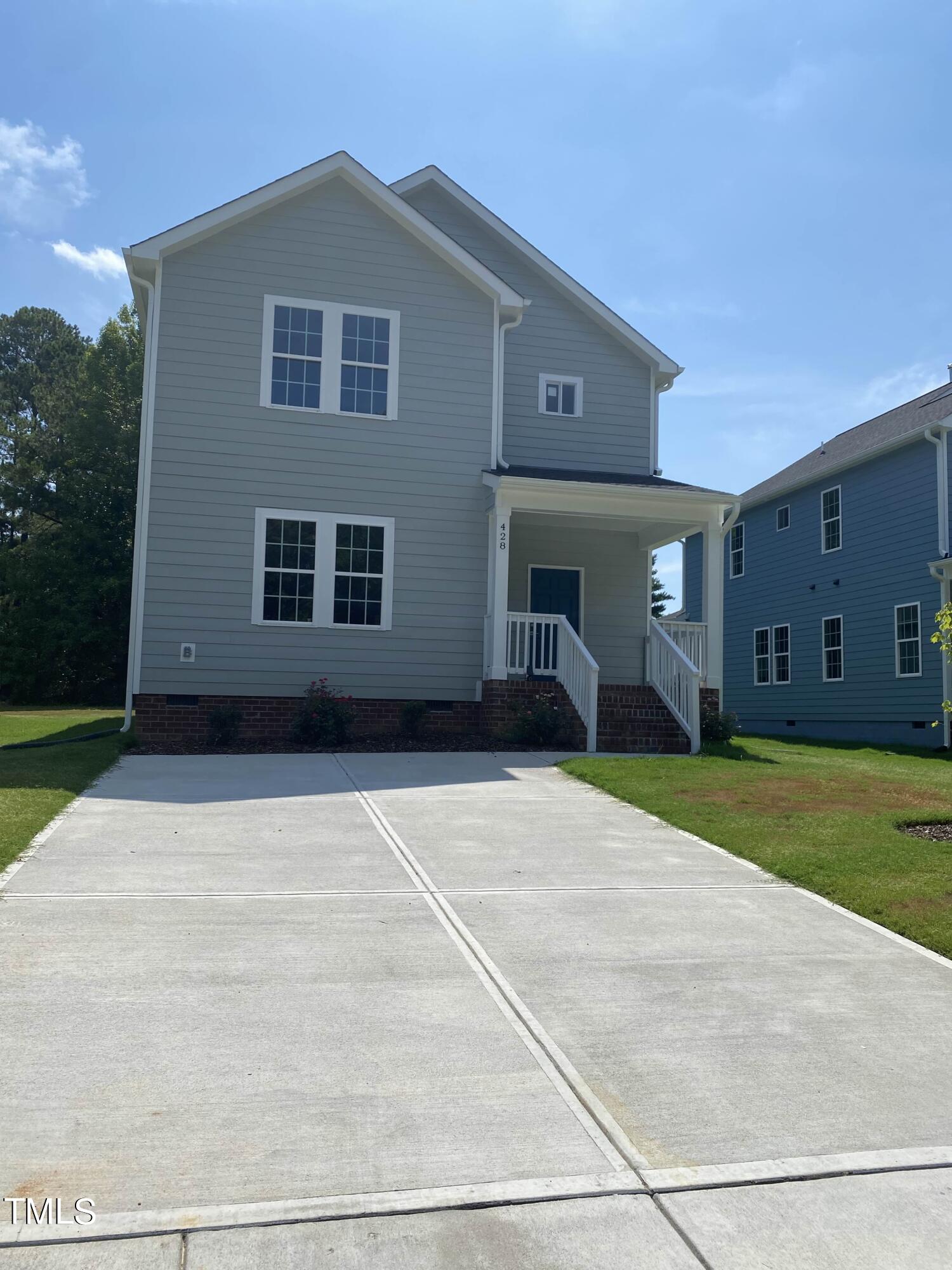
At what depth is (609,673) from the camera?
17016 mm

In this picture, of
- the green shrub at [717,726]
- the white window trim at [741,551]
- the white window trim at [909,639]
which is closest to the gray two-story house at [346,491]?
the green shrub at [717,726]

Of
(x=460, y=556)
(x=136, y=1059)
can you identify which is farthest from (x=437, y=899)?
(x=460, y=556)

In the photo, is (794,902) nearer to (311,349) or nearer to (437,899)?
(437,899)

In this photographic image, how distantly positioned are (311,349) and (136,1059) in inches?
511

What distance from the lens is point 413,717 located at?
1455cm

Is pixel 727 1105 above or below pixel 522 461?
below

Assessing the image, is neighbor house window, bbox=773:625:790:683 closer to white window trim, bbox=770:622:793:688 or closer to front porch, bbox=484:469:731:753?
white window trim, bbox=770:622:793:688

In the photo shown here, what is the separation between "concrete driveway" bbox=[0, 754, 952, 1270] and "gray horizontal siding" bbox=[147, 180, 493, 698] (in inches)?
318

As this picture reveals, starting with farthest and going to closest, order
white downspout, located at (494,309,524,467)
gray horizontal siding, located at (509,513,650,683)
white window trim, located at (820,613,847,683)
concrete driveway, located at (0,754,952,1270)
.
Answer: white window trim, located at (820,613,847,683) < gray horizontal siding, located at (509,513,650,683) < white downspout, located at (494,309,524,467) < concrete driveway, located at (0,754,952,1270)

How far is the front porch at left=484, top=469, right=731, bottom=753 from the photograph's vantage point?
46.5 ft

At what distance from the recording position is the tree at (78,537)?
1240 inches

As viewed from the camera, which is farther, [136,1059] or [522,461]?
[522,461]

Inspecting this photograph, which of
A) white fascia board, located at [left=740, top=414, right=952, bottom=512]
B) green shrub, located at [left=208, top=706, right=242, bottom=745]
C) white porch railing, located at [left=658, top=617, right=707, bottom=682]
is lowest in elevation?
green shrub, located at [left=208, top=706, right=242, bottom=745]

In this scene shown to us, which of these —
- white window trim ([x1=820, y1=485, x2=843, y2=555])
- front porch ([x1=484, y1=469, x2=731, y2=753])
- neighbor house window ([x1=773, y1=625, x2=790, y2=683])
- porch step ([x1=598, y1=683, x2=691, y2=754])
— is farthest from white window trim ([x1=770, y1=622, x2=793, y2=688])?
porch step ([x1=598, y1=683, x2=691, y2=754])
